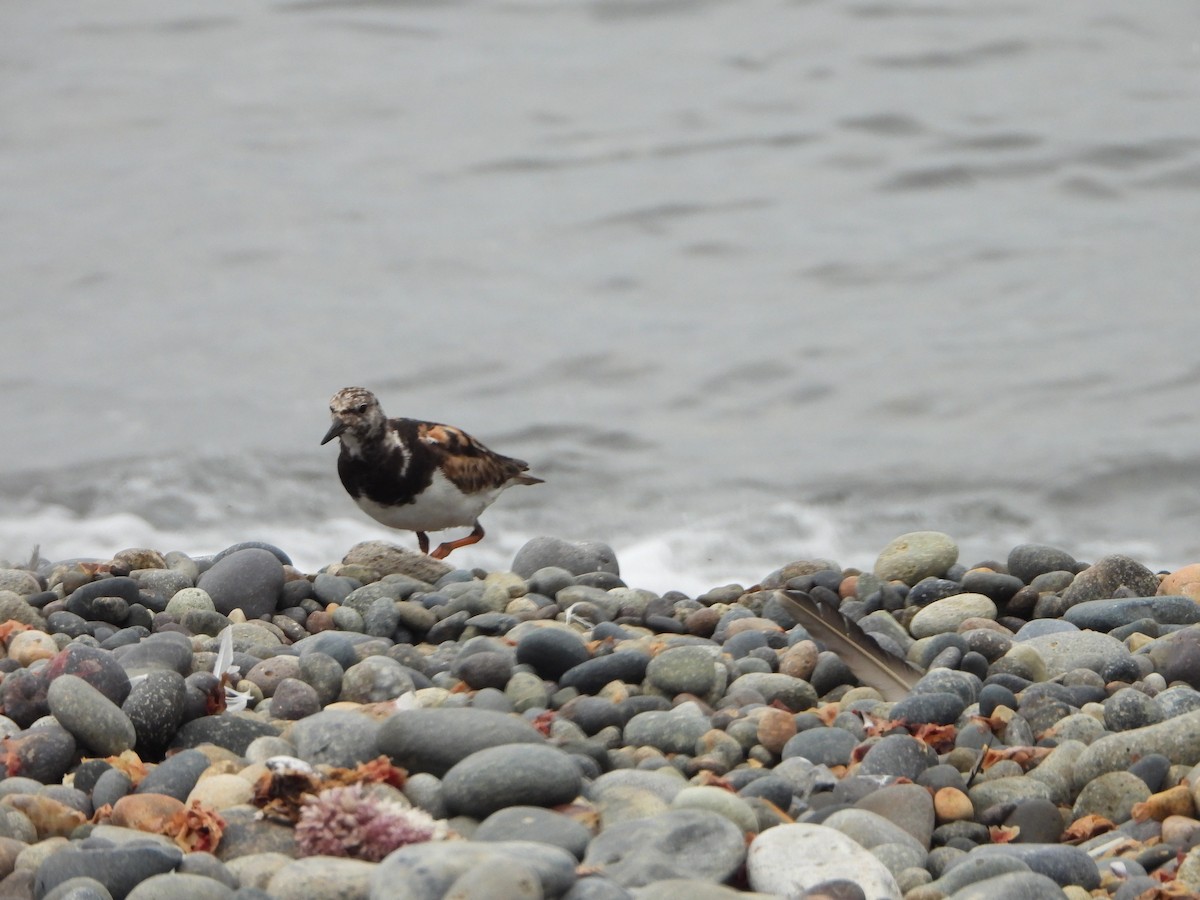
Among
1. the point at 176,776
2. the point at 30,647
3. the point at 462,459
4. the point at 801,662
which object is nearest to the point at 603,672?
Result: the point at 801,662

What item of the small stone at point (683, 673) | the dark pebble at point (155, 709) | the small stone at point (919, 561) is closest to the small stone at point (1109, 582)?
the small stone at point (919, 561)

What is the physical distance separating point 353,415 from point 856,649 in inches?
105

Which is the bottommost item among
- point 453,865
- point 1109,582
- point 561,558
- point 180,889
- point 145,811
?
point 561,558

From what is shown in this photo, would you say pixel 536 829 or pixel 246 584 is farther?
pixel 246 584

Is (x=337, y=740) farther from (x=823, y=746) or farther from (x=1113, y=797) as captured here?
(x=1113, y=797)

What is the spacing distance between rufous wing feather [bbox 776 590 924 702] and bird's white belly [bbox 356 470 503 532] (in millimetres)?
2217

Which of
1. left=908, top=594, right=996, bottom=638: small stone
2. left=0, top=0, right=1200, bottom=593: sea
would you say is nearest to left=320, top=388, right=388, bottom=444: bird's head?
left=0, top=0, right=1200, bottom=593: sea

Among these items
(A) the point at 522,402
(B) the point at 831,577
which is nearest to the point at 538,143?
(A) the point at 522,402

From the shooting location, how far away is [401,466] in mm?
6250

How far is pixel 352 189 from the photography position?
14.0m

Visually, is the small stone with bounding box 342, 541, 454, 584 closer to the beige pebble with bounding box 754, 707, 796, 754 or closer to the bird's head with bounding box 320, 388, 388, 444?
the bird's head with bounding box 320, 388, 388, 444

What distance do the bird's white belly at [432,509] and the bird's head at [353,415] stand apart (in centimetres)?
30

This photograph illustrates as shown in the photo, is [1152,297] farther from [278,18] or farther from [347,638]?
[278,18]

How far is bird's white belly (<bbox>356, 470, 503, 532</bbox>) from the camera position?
6.33 m
